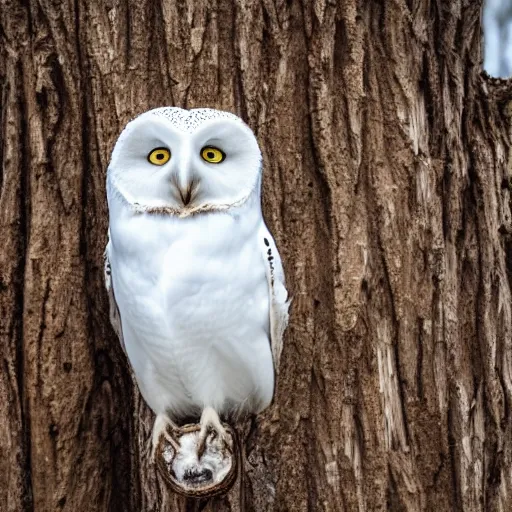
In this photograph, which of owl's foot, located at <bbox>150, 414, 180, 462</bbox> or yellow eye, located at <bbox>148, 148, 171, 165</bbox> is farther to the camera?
owl's foot, located at <bbox>150, 414, 180, 462</bbox>

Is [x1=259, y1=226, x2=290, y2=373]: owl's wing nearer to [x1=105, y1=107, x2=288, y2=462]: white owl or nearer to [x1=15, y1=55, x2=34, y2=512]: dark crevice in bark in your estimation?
[x1=105, y1=107, x2=288, y2=462]: white owl

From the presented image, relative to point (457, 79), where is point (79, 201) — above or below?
below

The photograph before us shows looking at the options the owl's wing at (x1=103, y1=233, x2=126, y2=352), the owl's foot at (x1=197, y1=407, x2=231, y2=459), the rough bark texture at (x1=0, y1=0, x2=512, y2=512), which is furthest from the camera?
the rough bark texture at (x1=0, y1=0, x2=512, y2=512)

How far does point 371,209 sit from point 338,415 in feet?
2.25

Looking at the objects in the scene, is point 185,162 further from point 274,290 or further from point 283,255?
point 283,255

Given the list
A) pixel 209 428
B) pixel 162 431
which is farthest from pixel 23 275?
pixel 209 428

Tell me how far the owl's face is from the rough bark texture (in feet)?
1.69

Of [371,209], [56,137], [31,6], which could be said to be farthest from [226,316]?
[31,6]

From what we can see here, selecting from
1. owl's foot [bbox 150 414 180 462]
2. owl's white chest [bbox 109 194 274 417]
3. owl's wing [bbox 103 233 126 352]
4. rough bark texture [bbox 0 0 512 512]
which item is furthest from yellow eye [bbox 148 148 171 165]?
owl's foot [bbox 150 414 180 462]

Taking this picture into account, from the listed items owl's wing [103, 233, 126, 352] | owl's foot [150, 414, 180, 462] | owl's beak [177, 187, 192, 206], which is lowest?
owl's foot [150, 414, 180, 462]

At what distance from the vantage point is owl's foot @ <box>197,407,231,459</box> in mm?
2072

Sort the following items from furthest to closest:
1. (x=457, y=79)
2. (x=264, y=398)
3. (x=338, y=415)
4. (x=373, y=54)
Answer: (x=457, y=79), (x=373, y=54), (x=338, y=415), (x=264, y=398)

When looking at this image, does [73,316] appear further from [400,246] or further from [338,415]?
[400,246]

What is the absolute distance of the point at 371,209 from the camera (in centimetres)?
259
